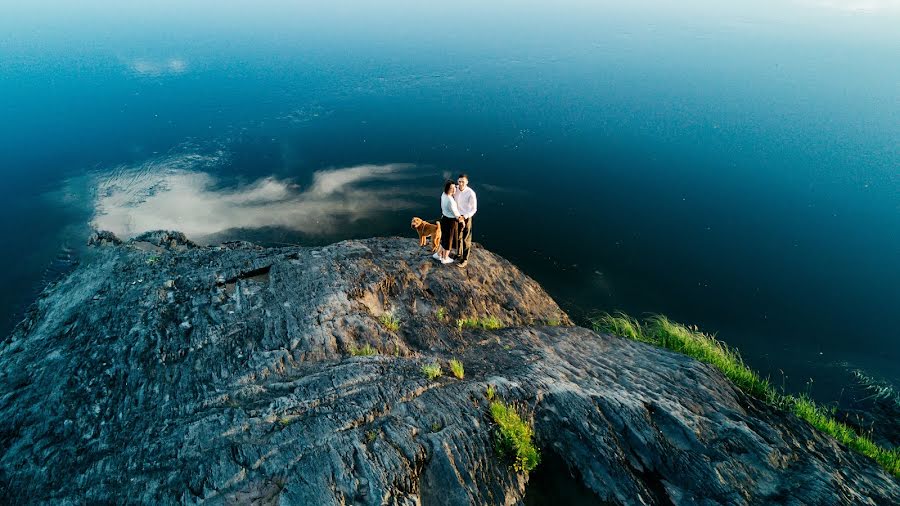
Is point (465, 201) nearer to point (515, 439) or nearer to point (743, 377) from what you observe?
point (515, 439)

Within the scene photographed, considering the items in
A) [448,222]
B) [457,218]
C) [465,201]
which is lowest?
[448,222]

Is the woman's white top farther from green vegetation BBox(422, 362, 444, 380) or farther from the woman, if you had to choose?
green vegetation BBox(422, 362, 444, 380)

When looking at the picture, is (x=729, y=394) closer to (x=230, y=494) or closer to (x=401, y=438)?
(x=401, y=438)

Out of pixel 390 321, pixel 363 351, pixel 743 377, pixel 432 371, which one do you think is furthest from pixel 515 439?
pixel 743 377

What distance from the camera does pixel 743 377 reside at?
12.2 metres

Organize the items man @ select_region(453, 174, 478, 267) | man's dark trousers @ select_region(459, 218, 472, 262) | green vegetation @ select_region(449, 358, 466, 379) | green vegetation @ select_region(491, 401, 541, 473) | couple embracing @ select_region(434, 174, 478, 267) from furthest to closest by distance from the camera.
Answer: man's dark trousers @ select_region(459, 218, 472, 262)
couple embracing @ select_region(434, 174, 478, 267)
man @ select_region(453, 174, 478, 267)
green vegetation @ select_region(449, 358, 466, 379)
green vegetation @ select_region(491, 401, 541, 473)

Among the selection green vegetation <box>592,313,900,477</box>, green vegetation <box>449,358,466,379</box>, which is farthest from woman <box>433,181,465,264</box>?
green vegetation <box>592,313,900,477</box>

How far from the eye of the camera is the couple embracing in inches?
501

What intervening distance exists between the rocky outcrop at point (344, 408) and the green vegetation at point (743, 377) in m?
0.77

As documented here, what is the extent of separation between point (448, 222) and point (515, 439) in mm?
7299

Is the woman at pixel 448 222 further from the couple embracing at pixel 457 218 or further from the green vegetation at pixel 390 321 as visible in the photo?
the green vegetation at pixel 390 321

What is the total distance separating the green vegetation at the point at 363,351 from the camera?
1035cm

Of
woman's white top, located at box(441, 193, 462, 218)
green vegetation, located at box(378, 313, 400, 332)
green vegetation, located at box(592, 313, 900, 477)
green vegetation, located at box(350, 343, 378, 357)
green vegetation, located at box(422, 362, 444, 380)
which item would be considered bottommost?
green vegetation, located at box(592, 313, 900, 477)

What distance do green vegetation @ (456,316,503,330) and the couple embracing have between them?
8.20ft
